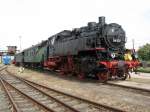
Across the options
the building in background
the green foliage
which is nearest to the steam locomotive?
the green foliage

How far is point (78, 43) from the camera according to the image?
56.7ft

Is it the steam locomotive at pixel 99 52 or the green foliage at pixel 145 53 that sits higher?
the green foliage at pixel 145 53

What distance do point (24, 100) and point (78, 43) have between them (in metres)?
7.29

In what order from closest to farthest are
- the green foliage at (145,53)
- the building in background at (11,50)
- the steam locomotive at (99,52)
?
1. the steam locomotive at (99,52)
2. the green foliage at (145,53)
3. the building in background at (11,50)

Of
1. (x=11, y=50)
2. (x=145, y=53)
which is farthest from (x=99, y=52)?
(x=11, y=50)

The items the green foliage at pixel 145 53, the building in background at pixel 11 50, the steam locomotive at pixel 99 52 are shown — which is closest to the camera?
the steam locomotive at pixel 99 52

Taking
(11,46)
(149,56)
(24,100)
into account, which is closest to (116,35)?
(24,100)

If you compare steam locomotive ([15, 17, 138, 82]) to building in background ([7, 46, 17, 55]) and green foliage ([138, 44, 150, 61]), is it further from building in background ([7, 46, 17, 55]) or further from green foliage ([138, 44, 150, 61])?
building in background ([7, 46, 17, 55])

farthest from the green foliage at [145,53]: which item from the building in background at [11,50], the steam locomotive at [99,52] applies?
the steam locomotive at [99,52]

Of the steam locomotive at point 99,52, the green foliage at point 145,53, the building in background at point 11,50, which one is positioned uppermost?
the building in background at point 11,50

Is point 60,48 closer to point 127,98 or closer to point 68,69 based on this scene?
point 68,69

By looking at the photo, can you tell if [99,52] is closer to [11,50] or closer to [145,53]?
[145,53]

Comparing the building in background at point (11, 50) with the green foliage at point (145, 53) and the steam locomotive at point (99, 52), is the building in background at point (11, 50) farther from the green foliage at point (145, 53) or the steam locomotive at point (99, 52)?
the steam locomotive at point (99, 52)

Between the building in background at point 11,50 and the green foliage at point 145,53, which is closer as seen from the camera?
the green foliage at point 145,53
